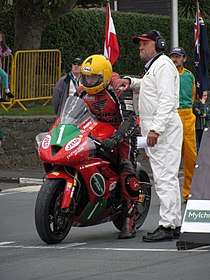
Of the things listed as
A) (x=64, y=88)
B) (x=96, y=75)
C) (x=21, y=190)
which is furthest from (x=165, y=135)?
(x=21, y=190)

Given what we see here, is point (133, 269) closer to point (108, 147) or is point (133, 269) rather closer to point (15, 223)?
point (108, 147)

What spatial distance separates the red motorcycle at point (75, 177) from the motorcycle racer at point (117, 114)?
3.3 inches

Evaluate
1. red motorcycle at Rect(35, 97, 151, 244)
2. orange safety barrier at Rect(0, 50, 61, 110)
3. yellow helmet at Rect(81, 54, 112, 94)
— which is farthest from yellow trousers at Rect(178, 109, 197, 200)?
orange safety barrier at Rect(0, 50, 61, 110)

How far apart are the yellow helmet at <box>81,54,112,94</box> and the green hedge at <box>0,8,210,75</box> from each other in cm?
1345

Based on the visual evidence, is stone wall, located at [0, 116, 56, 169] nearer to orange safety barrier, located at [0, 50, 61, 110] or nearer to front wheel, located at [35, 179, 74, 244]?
orange safety barrier, located at [0, 50, 61, 110]

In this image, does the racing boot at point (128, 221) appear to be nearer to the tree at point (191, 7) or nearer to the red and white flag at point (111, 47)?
the red and white flag at point (111, 47)

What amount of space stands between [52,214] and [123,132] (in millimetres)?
1068

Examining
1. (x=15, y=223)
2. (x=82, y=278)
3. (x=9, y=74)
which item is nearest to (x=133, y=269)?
(x=82, y=278)

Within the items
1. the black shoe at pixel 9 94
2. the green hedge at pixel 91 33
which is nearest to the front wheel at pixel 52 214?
the black shoe at pixel 9 94

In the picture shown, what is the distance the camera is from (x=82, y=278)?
336 inches

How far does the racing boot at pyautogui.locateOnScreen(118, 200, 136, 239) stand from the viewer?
10.9 m

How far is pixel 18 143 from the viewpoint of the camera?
1973 cm

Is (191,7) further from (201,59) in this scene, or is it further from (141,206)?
(141,206)

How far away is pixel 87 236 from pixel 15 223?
5.09ft
